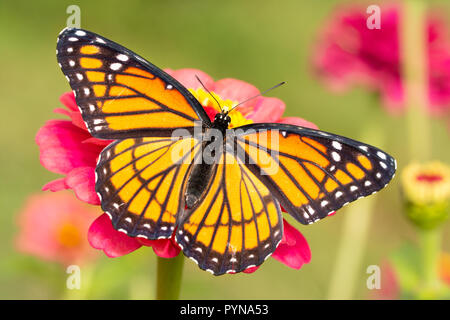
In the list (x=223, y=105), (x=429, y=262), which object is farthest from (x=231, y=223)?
(x=429, y=262)

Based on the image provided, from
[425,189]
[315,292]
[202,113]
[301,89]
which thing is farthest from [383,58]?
[301,89]

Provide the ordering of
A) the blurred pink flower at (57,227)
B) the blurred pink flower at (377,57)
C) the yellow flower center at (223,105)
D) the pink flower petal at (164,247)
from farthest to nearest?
the blurred pink flower at (377,57), the blurred pink flower at (57,227), the yellow flower center at (223,105), the pink flower petal at (164,247)

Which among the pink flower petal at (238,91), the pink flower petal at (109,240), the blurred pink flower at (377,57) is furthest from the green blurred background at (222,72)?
the pink flower petal at (109,240)

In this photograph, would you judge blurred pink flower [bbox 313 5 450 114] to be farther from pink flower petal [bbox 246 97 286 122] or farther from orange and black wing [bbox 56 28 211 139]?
orange and black wing [bbox 56 28 211 139]

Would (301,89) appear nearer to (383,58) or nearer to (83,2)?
(83,2)

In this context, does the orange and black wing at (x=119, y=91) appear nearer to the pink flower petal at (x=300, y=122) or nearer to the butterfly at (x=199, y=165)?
the butterfly at (x=199, y=165)

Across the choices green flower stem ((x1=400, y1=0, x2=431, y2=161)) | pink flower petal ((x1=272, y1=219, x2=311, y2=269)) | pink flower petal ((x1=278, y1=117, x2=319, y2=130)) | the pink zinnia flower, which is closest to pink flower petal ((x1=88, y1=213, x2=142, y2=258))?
the pink zinnia flower
